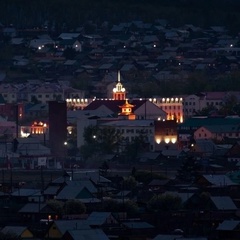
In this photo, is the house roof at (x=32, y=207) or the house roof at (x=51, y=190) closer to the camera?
the house roof at (x=32, y=207)

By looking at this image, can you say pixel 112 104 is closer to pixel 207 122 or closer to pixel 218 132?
pixel 207 122

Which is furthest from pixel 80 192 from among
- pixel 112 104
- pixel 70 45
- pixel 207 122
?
pixel 70 45

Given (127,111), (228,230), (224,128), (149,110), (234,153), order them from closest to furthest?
(228,230), (234,153), (224,128), (127,111), (149,110)

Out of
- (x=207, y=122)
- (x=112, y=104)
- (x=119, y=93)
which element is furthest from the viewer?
(x=119, y=93)

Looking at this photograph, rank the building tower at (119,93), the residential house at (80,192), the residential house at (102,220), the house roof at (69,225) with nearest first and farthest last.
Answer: the house roof at (69,225), the residential house at (102,220), the residential house at (80,192), the building tower at (119,93)

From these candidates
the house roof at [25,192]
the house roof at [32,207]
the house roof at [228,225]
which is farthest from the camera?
the house roof at [25,192]

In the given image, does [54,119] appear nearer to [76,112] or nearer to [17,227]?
[76,112]

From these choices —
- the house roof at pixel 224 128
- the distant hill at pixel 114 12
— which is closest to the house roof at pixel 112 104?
the house roof at pixel 224 128

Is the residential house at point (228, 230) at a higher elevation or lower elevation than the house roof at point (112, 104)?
lower

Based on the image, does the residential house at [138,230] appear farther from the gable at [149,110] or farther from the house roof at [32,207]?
the gable at [149,110]
